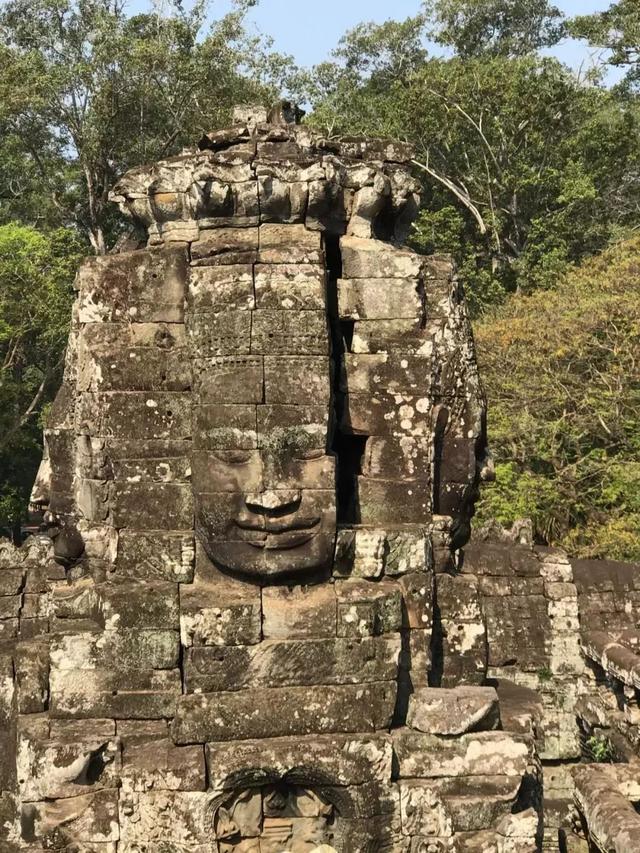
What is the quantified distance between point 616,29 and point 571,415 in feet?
58.5

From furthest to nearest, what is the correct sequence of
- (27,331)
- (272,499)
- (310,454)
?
(27,331)
(310,454)
(272,499)

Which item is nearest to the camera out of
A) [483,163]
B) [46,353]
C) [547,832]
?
[547,832]

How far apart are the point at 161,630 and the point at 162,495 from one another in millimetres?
760

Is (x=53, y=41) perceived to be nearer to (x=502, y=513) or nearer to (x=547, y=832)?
(x=502, y=513)

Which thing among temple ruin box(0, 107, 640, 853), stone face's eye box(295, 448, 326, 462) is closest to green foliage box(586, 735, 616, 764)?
temple ruin box(0, 107, 640, 853)

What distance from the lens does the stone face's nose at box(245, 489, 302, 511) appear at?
→ 5.54 meters

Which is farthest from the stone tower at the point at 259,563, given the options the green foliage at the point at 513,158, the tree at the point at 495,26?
the tree at the point at 495,26

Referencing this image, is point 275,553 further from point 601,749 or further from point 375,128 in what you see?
point 375,128

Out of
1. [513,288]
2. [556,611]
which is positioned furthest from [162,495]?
[513,288]

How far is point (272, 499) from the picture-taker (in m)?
5.54

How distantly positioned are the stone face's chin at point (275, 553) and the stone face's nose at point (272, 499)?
16cm

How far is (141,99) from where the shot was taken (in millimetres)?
29484

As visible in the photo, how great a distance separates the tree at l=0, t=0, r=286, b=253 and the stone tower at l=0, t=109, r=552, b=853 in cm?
2422

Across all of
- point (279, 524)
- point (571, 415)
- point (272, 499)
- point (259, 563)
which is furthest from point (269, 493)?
point (571, 415)
